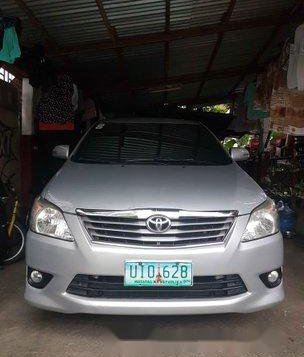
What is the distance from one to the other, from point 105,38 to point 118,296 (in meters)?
4.30

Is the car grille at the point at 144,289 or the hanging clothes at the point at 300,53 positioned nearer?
the car grille at the point at 144,289

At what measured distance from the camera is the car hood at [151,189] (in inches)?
114

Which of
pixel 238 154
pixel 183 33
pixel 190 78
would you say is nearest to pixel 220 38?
pixel 183 33

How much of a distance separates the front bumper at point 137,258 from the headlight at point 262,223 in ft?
0.15

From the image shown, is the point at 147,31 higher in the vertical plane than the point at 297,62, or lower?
higher

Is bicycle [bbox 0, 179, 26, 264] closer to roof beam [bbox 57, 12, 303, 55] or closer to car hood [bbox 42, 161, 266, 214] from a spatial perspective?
car hood [bbox 42, 161, 266, 214]

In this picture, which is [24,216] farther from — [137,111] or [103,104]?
[137,111]

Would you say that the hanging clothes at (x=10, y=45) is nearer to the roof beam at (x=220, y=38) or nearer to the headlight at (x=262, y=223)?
the roof beam at (x=220, y=38)

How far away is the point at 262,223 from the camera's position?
2998 mm

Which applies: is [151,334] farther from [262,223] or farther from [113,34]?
[113,34]

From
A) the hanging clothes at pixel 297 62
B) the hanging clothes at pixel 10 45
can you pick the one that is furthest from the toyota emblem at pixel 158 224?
the hanging clothes at pixel 297 62

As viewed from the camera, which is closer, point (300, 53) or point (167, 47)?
point (300, 53)

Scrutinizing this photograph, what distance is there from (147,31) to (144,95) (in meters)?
5.06

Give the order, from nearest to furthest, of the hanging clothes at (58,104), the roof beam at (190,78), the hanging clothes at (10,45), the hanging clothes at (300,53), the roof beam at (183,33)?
the hanging clothes at (10,45)
the hanging clothes at (300,53)
the roof beam at (183,33)
the hanging clothes at (58,104)
the roof beam at (190,78)
